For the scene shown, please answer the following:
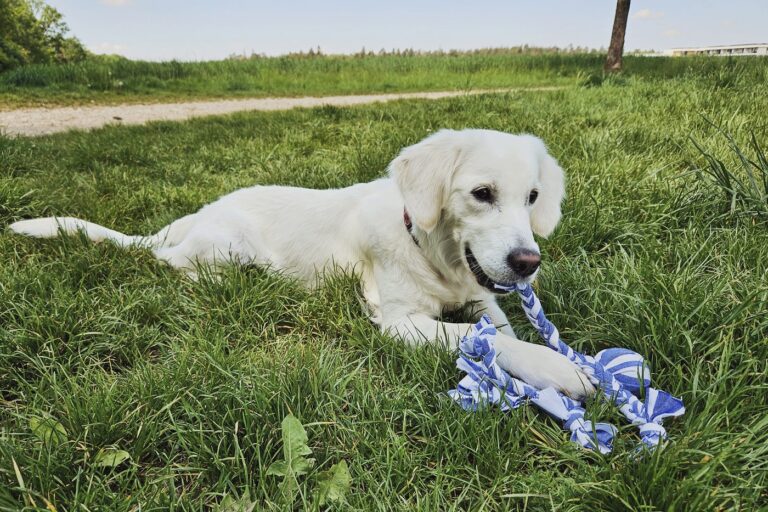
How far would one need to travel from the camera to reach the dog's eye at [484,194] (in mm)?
2072

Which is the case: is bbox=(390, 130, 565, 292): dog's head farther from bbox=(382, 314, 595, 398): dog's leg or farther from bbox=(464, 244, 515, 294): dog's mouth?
bbox=(382, 314, 595, 398): dog's leg

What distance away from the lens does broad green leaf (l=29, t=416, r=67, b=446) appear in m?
1.46

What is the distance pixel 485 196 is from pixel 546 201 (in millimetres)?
461

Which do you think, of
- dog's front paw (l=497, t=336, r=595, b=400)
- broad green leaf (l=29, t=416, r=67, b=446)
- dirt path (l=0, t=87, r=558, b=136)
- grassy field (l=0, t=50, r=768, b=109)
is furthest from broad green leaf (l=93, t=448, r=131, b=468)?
grassy field (l=0, t=50, r=768, b=109)

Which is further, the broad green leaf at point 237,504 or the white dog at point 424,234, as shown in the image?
the white dog at point 424,234

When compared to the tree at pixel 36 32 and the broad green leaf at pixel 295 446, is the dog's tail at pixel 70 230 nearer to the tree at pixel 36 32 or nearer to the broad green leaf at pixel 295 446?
the broad green leaf at pixel 295 446

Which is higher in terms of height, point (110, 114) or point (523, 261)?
point (110, 114)

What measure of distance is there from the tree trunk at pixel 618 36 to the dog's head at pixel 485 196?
1155cm

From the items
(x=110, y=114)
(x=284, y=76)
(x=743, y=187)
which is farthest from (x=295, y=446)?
(x=284, y=76)

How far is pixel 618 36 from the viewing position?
12.1 metres

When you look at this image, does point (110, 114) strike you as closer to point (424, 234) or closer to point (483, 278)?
point (424, 234)

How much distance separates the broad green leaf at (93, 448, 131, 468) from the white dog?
3.56ft

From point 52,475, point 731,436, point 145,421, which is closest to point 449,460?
point 731,436

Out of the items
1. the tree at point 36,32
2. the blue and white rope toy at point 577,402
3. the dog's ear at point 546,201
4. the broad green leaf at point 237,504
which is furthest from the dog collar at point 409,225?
the tree at point 36,32
